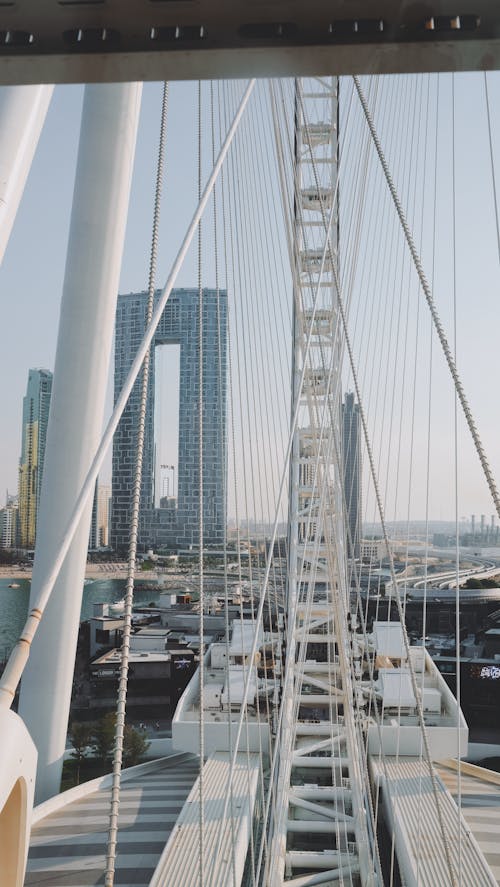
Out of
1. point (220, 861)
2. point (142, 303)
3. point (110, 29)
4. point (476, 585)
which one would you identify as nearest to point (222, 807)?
point (220, 861)

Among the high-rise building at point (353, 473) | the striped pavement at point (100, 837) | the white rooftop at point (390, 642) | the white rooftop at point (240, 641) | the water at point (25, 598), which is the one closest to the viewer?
the striped pavement at point (100, 837)

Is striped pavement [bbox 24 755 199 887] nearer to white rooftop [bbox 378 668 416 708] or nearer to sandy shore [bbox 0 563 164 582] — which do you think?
white rooftop [bbox 378 668 416 708]

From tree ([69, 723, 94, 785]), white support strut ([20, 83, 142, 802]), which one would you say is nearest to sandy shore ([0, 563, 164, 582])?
tree ([69, 723, 94, 785])

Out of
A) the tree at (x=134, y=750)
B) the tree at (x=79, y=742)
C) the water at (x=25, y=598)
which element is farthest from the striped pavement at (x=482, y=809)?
the water at (x=25, y=598)

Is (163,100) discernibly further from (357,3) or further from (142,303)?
(142,303)

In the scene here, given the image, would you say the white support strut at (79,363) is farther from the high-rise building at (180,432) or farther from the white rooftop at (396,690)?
the high-rise building at (180,432)

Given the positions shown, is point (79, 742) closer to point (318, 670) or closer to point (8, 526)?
point (318, 670)
